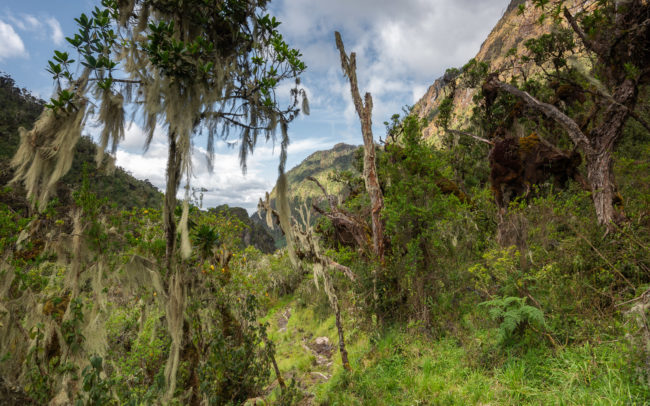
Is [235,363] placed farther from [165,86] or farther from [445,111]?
[445,111]

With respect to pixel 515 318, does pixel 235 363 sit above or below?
below

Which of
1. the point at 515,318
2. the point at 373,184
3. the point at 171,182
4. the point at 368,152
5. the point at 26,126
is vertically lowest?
the point at 515,318

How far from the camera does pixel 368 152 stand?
8.77 meters

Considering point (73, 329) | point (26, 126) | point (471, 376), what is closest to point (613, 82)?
point (471, 376)

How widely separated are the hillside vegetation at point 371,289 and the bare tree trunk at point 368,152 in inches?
2.7

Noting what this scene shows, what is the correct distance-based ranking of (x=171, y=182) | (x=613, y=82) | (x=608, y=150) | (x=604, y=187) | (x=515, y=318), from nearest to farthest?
(x=171, y=182) → (x=515, y=318) → (x=604, y=187) → (x=608, y=150) → (x=613, y=82)

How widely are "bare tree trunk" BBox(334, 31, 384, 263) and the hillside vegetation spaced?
69mm

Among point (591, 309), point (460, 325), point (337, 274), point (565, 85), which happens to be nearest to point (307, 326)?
point (337, 274)

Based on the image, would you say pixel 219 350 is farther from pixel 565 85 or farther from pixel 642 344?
pixel 565 85

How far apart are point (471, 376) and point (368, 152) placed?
6.35 m

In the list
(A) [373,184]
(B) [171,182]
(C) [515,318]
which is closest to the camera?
(B) [171,182]

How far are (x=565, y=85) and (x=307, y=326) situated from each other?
15.6 meters

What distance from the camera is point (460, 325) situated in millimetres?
5898

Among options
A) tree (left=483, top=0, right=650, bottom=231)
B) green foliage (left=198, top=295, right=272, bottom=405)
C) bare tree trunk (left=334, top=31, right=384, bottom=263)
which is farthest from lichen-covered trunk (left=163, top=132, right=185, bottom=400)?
tree (left=483, top=0, right=650, bottom=231)
